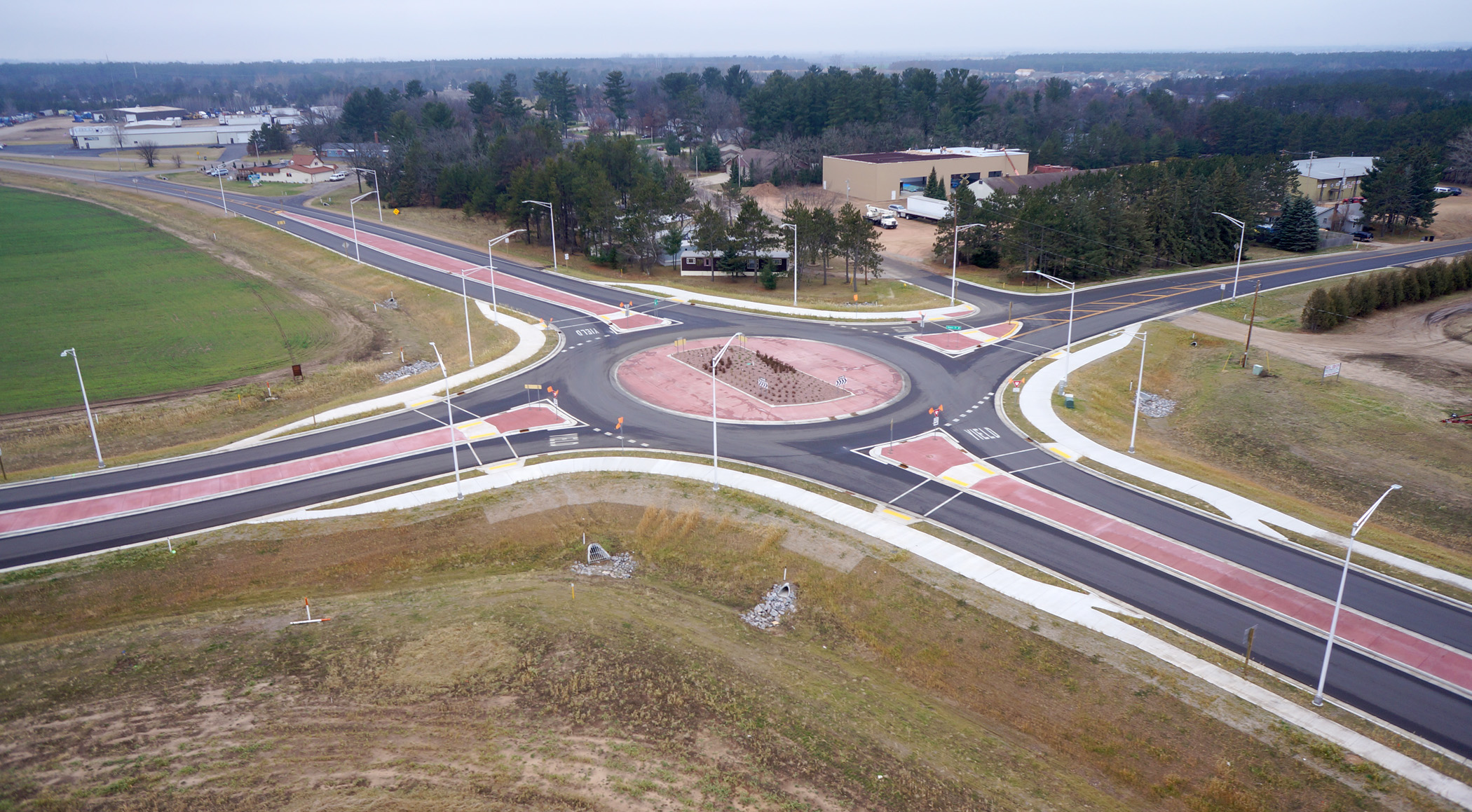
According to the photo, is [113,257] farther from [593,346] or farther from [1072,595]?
[1072,595]

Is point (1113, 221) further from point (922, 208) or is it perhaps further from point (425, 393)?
point (425, 393)

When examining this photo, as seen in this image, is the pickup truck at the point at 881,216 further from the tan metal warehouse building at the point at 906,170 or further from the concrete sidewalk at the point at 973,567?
the concrete sidewalk at the point at 973,567

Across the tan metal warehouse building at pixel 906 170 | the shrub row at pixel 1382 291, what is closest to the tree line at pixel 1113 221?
the shrub row at pixel 1382 291

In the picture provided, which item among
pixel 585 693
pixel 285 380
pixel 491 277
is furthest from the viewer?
pixel 491 277

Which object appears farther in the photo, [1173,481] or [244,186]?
[244,186]

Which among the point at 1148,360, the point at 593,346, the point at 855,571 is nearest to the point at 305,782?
the point at 855,571

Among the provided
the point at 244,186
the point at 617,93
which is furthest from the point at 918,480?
the point at 617,93
